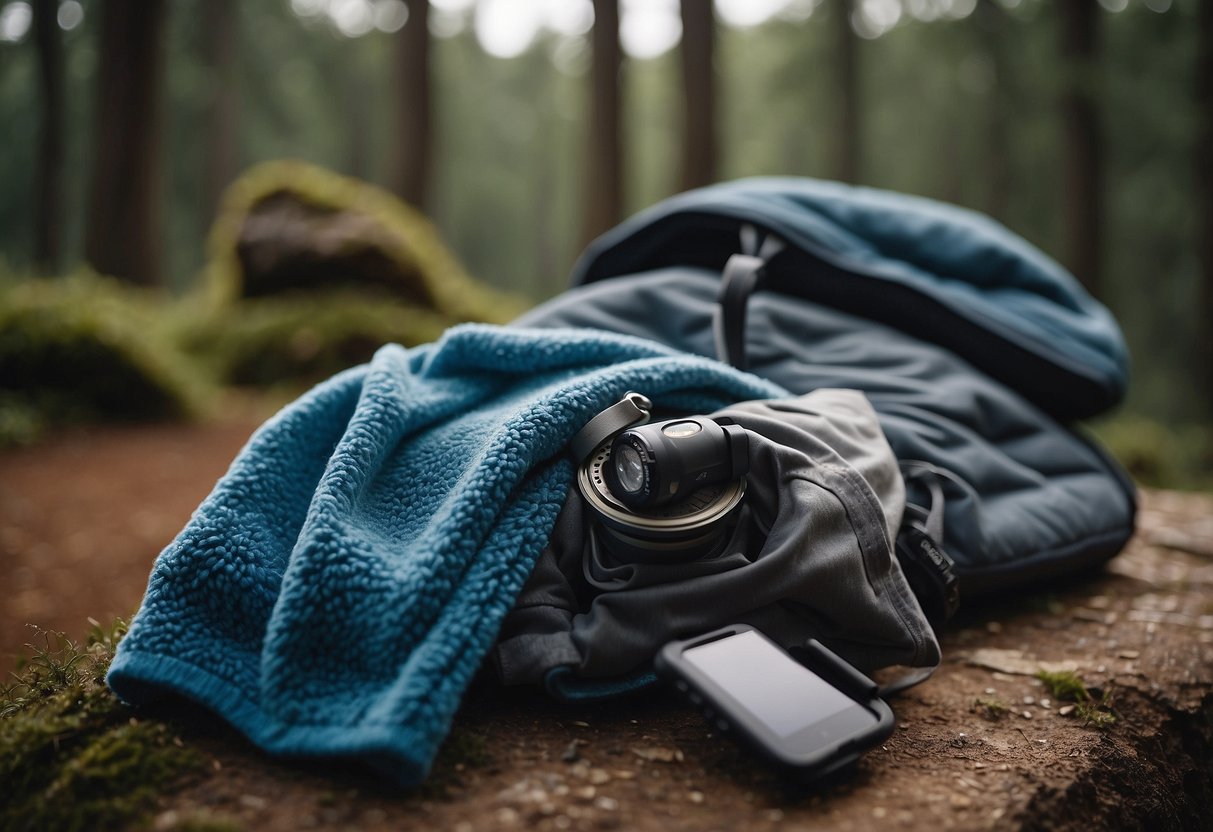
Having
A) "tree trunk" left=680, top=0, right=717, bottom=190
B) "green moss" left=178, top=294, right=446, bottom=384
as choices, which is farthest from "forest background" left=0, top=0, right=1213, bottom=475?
"green moss" left=178, top=294, right=446, bottom=384

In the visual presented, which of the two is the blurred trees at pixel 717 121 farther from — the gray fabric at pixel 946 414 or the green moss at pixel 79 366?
the gray fabric at pixel 946 414

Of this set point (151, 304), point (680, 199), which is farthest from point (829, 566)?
point (151, 304)

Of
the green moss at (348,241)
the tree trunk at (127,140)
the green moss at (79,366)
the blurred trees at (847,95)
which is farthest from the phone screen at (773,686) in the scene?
the blurred trees at (847,95)

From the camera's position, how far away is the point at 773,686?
1.10m

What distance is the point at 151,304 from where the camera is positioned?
8164 mm

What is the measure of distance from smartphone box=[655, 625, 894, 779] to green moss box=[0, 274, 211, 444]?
5.09 meters

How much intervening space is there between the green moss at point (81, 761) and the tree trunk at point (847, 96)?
15.2 meters

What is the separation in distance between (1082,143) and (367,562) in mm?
10273

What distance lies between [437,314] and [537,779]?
22.2ft

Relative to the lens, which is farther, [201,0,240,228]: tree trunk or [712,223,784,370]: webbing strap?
[201,0,240,228]: tree trunk

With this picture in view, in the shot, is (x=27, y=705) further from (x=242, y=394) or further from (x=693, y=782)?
(x=242, y=394)

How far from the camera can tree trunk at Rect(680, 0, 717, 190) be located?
29.1 ft

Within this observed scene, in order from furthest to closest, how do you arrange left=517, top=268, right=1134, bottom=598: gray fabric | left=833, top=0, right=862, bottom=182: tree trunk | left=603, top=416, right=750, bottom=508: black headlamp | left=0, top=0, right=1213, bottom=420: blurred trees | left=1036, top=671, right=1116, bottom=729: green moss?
left=833, top=0, right=862, bottom=182: tree trunk < left=0, top=0, right=1213, bottom=420: blurred trees < left=517, top=268, right=1134, bottom=598: gray fabric < left=1036, top=671, right=1116, bottom=729: green moss < left=603, top=416, right=750, bottom=508: black headlamp

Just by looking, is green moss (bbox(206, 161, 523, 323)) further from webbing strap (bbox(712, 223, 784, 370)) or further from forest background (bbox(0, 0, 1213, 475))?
webbing strap (bbox(712, 223, 784, 370))
